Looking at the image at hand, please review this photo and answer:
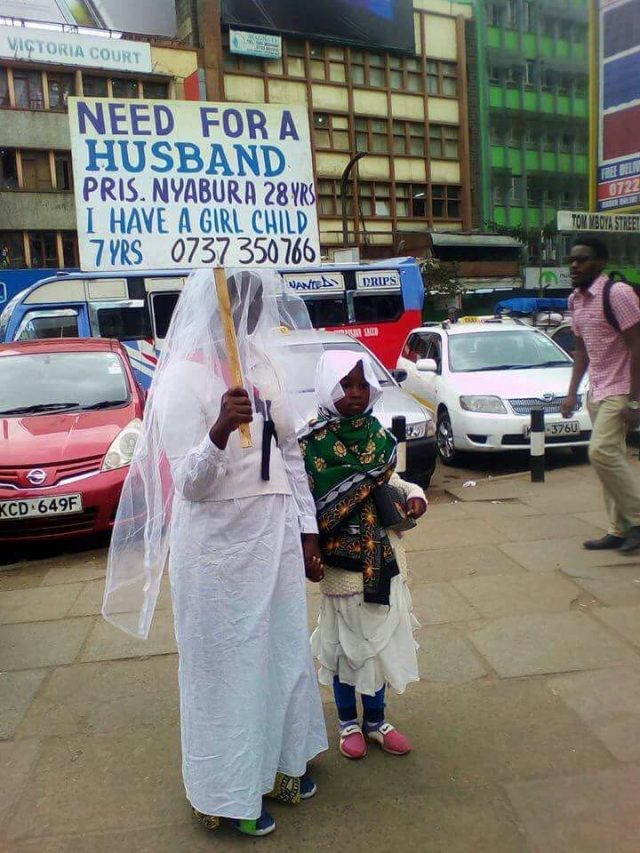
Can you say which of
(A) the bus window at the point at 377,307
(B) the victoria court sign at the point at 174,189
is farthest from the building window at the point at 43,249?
(B) the victoria court sign at the point at 174,189

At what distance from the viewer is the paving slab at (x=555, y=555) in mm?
4918

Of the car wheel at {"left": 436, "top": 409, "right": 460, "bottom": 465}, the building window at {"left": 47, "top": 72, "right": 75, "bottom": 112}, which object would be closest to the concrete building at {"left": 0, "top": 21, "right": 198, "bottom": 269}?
the building window at {"left": 47, "top": 72, "right": 75, "bottom": 112}

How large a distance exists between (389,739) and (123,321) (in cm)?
1212

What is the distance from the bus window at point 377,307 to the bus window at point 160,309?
159 inches

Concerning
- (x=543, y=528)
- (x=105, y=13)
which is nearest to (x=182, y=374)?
(x=543, y=528)

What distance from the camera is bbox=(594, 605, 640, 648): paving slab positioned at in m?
3.75

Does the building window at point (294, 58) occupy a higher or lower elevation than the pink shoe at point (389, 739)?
higher

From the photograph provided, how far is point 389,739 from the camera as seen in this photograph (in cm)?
283

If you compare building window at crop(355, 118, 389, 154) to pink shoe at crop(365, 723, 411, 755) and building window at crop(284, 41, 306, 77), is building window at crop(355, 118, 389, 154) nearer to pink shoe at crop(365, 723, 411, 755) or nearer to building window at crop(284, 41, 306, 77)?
building window at crop(284, 41, 306, 77)

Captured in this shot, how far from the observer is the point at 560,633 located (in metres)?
3.81

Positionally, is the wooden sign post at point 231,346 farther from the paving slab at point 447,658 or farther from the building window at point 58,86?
the building window at point 58,86

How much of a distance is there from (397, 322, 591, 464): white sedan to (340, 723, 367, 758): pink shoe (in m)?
5.75

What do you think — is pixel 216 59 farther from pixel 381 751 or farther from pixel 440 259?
pixel 381 751

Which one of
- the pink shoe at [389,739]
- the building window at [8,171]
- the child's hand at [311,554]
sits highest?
the building window at [8,171]
